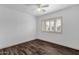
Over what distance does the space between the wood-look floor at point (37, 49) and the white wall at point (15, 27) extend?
0.09 meters

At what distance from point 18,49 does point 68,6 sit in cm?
107

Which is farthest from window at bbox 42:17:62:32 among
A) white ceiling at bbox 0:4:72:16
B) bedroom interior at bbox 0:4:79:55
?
white ceiling at bbox 0:4:72:16

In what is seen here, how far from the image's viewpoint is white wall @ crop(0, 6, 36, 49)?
1.51 m

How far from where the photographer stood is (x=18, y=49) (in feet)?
5.17

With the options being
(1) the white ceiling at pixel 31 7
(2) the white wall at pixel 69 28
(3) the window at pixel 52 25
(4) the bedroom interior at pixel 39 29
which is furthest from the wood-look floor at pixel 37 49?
(1) the white ceiling at pixel 31 7

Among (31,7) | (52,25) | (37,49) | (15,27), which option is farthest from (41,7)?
(37,49)

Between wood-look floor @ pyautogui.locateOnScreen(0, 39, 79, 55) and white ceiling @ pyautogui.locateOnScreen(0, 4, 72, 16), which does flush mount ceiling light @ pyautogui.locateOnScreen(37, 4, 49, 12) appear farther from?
wood-look floor @ pyautogui.locateOnScreen(0, 39, 79, 55)

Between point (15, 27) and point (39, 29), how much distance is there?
0.41m

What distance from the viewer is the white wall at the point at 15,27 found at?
59.4 inches

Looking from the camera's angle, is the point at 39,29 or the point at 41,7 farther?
the point at 39,29

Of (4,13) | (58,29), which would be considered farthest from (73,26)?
(4,13)

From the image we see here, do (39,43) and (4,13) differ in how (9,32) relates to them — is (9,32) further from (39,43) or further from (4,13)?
(39,43)

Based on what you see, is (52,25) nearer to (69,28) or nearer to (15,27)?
(69,28)

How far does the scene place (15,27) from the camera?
1.59 metres
